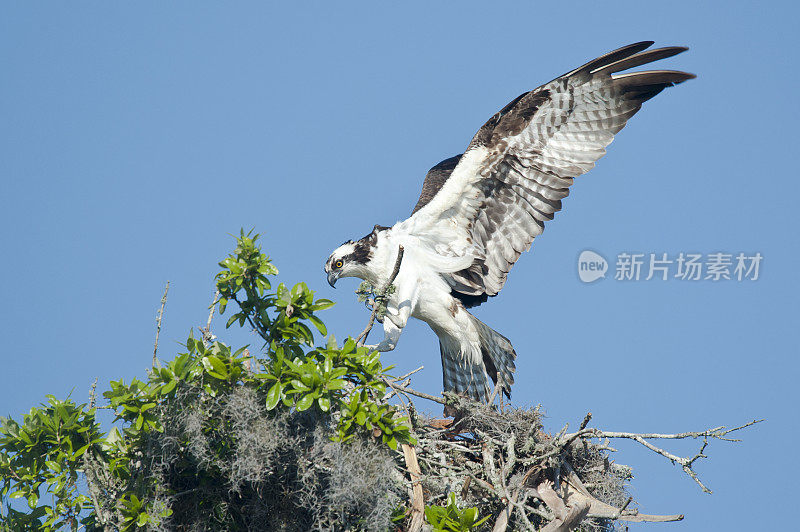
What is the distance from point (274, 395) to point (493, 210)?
379 cm

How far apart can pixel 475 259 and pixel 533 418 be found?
1.94 metres

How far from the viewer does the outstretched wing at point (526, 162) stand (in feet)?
24.3

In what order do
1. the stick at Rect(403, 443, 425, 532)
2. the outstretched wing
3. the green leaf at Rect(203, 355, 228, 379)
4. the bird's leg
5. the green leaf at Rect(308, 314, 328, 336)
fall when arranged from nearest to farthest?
the green leaf at Rect(203, 355, 228, 379), the green leaf at Rect(308, 314, 328, 336), the stick at Rect(403, 443, 425, 532), the outstretched wing, the bird's leg

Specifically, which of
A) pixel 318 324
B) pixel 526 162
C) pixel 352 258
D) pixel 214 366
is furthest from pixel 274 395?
pixel 526 162

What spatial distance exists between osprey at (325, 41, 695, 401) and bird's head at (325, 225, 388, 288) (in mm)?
10

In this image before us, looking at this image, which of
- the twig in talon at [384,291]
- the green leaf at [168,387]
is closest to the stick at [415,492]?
the twig in talon at [384,291]

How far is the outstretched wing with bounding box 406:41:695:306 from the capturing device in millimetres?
7398

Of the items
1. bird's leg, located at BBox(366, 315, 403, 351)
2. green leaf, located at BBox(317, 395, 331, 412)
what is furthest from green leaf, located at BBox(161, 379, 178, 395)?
bird's leg, located at BBox(366, 315, 403, 351)

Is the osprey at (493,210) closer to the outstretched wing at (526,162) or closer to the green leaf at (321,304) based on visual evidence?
the outstretched wing at (526,162)

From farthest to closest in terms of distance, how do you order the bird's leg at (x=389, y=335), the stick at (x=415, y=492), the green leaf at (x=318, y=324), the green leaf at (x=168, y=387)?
the bird's leg at (x=389, y=335)
the stick at (x=415, y=492)
the green leaf at (x=318, y=324)
the green leaf at (x=168, y=387)

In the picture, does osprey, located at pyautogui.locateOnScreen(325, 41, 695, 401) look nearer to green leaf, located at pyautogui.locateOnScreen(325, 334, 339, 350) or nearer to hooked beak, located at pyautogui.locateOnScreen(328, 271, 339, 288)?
hooked beak, located at pyautogui.locateOnScreen(328, 271, 339, 288)

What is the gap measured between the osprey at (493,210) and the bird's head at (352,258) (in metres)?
0.01

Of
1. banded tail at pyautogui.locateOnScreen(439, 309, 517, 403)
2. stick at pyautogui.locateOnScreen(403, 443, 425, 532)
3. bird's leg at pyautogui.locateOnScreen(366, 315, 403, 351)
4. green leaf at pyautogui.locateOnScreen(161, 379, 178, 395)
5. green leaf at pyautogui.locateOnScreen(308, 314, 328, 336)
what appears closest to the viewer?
green leaf at pyautogui.locateOnScreen(161, 379, 178, 395)

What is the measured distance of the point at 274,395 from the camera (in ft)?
15.2
